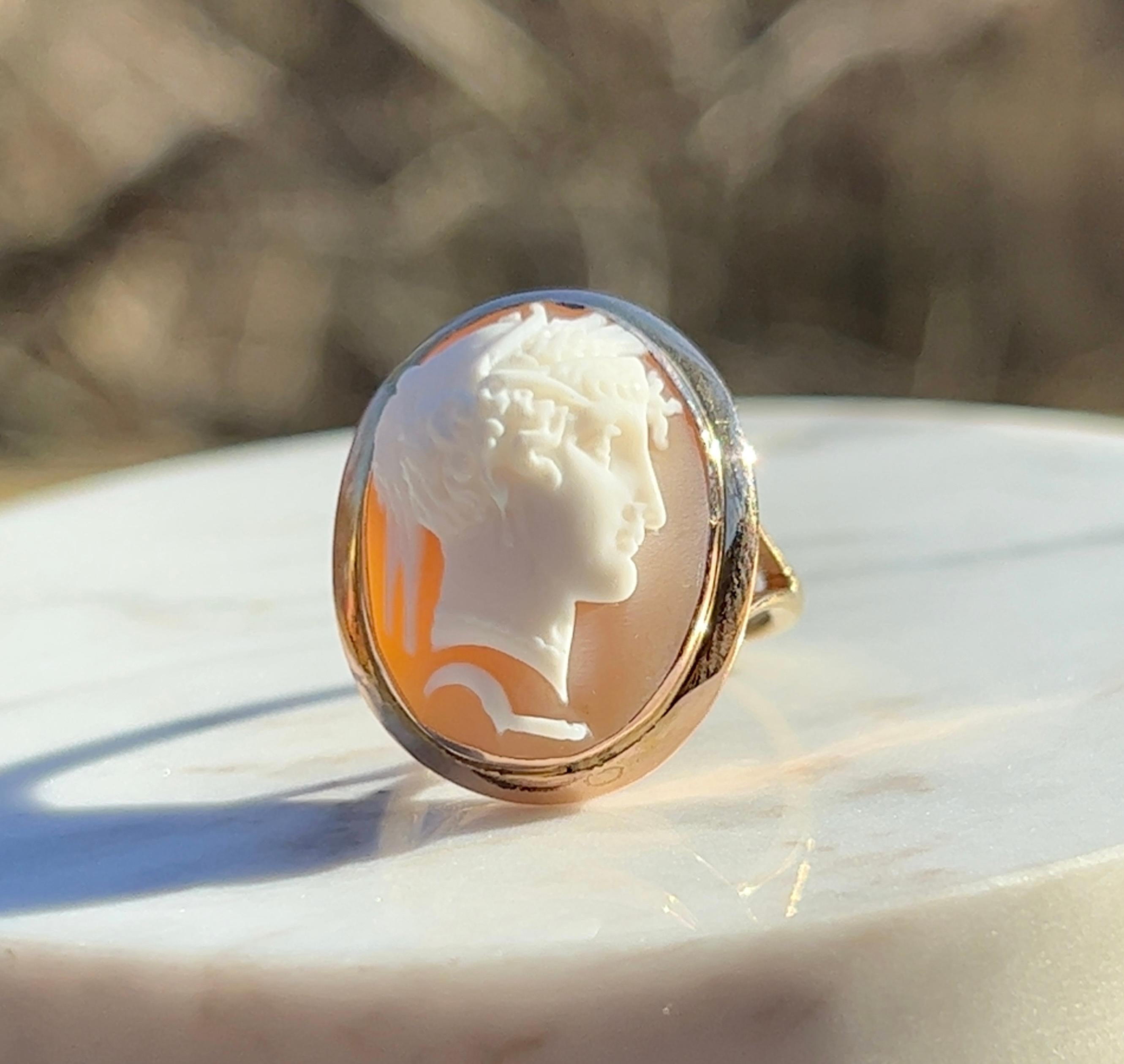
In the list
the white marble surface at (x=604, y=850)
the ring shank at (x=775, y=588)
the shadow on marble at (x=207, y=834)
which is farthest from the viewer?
the ring shank at (x=775, y=588)

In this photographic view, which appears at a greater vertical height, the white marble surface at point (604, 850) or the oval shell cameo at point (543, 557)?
the oval shell cameo at point (543, 557)

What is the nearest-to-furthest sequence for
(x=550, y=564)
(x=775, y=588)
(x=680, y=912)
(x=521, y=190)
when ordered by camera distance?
(x=680, y=912)
(x=550, y=564)
(x=775, y=588)
(x=521, y=190)

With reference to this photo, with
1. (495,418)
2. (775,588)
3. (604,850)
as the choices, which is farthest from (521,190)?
(604,850)

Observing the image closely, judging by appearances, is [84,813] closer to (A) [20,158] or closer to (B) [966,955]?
(B) [966,955]

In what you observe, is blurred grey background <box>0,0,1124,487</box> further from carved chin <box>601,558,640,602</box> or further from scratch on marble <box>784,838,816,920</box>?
scratch on marble <box>784,838,816,920</box>

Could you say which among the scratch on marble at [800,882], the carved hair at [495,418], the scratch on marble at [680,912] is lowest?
the scratch on marble at [680,912]

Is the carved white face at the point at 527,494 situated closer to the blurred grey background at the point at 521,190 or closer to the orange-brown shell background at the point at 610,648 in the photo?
the orange-brown shell background at the point at 610,648

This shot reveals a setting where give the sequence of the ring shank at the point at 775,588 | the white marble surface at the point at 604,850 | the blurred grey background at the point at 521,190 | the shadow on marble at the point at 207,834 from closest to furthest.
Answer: the white marble surface at the point at 604,850, the shadow on marble at the point at 207,834, the ring shank at the point at 775,588, the blurred grey background at the point at 521,190

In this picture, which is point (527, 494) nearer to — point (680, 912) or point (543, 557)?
point (543, 557)

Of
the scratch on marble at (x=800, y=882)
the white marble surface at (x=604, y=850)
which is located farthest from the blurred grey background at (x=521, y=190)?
the scratch on marble at (x=800, y=882)

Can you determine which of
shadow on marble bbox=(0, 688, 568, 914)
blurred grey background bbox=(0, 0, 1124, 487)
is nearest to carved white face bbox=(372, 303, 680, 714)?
shadow on marble bbox=(0, 688, 568, 914)
